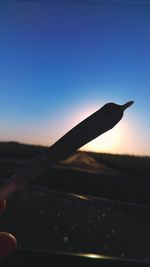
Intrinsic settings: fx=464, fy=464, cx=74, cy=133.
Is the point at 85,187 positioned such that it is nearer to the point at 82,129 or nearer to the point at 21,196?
the point at 21,196

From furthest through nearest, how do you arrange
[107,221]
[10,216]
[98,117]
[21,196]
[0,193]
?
[21,196] → [107,221] → [10,216] → [0,193] → [98,117]

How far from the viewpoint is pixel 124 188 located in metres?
19.7

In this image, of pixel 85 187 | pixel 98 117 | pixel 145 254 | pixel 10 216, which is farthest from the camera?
pixel 85 187

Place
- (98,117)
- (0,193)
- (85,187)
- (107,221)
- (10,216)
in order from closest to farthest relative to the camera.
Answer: (98,117)
(0,193)
(10,216)
(107,221)
(85,187)

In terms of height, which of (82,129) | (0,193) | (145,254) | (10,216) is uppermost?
(82,129)

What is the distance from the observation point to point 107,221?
7.71m

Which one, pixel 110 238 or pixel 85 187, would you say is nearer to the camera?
pixel 110 238

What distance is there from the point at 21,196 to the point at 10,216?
2.15m

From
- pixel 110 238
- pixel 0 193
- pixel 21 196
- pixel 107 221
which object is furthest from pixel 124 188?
pixel 0 193

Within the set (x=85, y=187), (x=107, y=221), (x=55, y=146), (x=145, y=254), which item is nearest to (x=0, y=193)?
(x=55, y=146)

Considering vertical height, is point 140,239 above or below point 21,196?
below

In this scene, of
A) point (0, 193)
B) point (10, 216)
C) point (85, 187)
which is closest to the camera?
point (0, 193)

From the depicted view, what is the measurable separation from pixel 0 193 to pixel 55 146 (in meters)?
0.20

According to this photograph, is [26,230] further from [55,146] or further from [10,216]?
[55,146]
